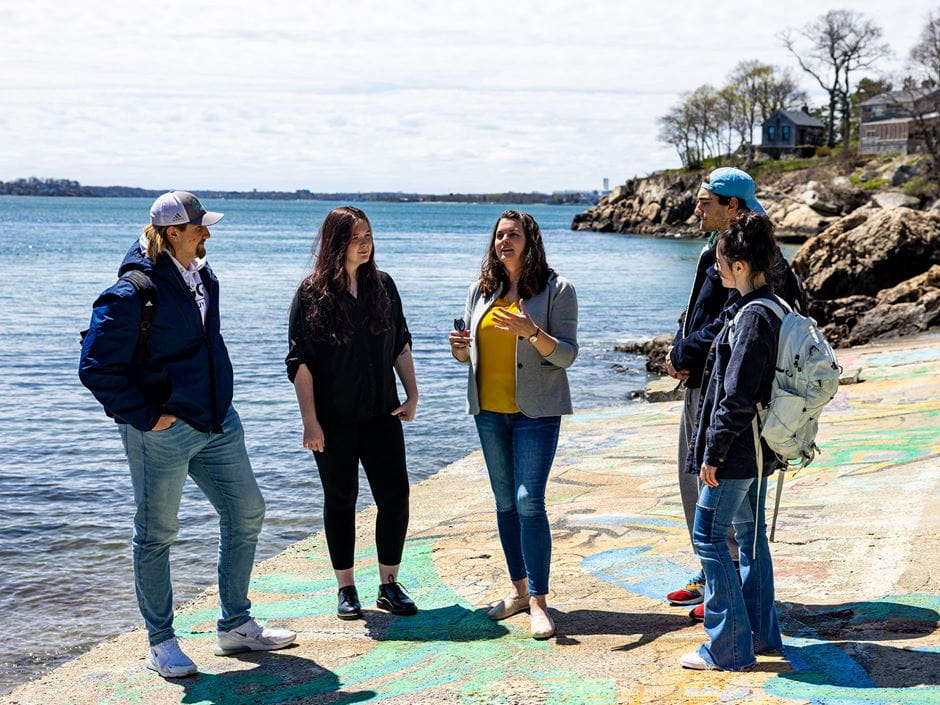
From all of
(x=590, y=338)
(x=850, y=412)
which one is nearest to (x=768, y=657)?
(x=850, y=412)

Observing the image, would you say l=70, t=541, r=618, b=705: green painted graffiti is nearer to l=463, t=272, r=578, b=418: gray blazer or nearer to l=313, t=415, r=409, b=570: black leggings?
l=313, t=415, r=409, b=570: black leggings

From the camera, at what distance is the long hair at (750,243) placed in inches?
174

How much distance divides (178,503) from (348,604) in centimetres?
122

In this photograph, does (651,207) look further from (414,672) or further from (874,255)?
(414,672)

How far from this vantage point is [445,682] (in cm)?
466

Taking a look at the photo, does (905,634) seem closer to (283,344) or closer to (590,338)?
(283,344)

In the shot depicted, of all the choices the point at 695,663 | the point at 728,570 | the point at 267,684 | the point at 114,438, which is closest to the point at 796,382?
the point at 728,570

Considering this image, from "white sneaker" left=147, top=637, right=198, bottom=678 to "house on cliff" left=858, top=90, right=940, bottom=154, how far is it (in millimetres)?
66708

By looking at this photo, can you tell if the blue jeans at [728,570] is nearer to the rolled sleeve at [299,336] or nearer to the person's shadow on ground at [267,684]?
the person's shadow on ground at [267,684]

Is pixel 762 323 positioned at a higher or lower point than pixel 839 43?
lower

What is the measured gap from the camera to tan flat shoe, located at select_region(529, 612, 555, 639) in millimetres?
5086

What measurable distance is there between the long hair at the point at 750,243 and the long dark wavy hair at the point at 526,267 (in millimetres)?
1053

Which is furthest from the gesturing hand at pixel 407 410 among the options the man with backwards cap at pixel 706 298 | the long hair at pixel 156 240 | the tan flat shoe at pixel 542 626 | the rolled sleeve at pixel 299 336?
the long hair at pixel 156 240

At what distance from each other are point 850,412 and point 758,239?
691 centimetres
